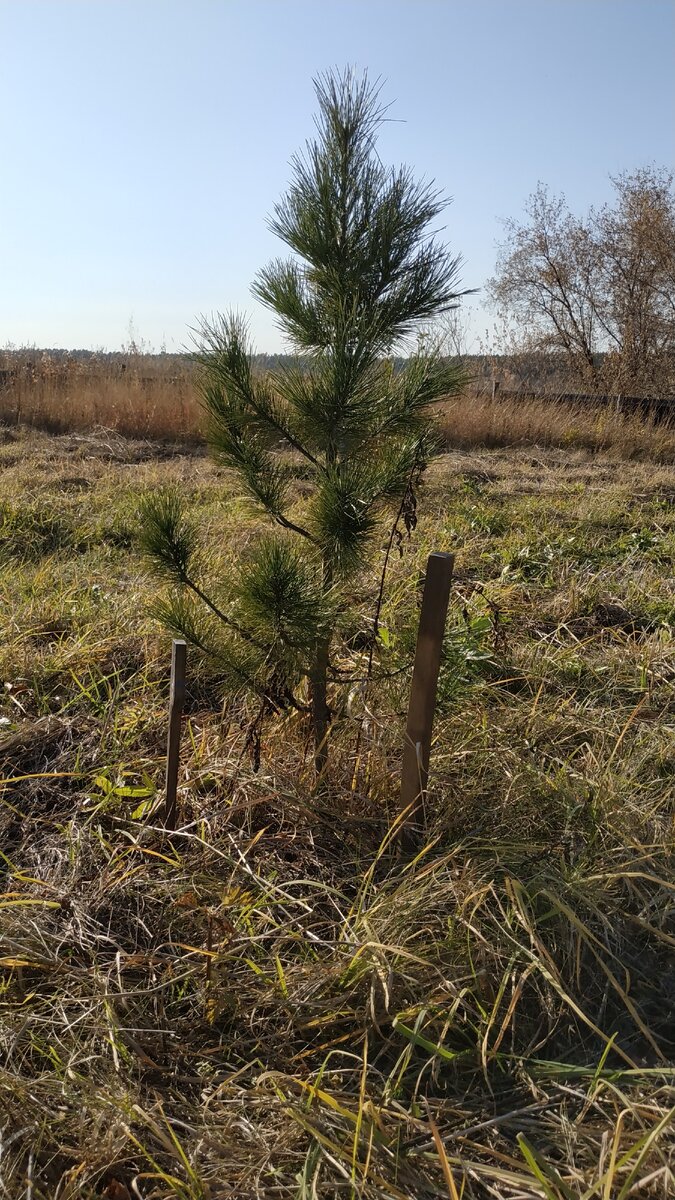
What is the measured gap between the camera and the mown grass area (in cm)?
139

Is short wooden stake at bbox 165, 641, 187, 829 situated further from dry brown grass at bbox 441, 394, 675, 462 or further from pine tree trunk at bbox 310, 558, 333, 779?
dry brown grass at bbox 441, 394, 675, 462

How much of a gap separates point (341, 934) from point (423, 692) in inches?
20.9

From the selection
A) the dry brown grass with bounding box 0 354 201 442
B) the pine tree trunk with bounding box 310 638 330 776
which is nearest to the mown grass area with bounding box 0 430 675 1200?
the pine tree trunk with bounding box 310 638 330 776

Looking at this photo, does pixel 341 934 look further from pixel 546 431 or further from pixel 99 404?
pixel 546 431

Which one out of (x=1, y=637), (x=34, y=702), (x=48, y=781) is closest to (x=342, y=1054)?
(x=48, y=781)

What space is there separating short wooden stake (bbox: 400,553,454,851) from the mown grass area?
0.09 m

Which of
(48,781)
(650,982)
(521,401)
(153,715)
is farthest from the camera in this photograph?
(521,401)

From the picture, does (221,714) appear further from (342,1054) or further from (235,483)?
(342,1054)

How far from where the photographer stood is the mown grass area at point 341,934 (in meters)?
1.39

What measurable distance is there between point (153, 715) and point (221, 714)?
0.67ft

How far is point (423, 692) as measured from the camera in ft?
6.22

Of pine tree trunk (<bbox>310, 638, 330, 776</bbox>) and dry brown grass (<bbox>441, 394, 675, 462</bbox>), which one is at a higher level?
dry brown grass (<bbox>441, 394, 675, 462</bbox>)

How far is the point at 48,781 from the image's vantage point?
238 centimetres

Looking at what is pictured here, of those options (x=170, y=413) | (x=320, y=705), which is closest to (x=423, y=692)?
(x=320, y=705)
